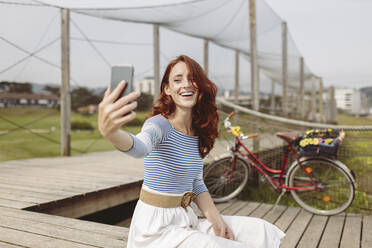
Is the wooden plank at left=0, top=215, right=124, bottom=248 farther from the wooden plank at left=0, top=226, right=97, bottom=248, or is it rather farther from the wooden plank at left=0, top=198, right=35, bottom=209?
the wooden plank at left=0, top=198, right=35, bottom=209

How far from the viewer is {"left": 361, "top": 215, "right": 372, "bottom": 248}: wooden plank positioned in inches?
93.1

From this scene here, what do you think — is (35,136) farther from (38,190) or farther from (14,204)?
(14,204)

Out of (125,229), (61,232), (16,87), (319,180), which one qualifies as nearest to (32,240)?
(61,232)

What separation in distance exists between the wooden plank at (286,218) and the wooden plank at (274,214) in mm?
37

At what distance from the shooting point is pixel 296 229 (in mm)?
2693

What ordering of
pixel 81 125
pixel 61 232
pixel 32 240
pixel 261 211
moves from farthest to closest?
pixel 81 125 < pixel 261 211 < pixel 61 232 < pixel 32 240

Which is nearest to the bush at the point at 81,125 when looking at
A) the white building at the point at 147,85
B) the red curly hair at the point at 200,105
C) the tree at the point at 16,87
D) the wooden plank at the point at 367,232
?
the tree at the point at 16,87

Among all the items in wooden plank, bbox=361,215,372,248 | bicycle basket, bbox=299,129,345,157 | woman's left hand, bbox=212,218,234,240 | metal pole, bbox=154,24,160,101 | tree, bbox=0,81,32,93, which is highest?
metal pole, bbox=154,24,160,101

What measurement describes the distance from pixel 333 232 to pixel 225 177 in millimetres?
1185

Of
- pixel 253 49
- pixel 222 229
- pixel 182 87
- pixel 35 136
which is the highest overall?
pixel 253 49

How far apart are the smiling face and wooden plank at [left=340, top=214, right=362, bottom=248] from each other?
5.83 ft

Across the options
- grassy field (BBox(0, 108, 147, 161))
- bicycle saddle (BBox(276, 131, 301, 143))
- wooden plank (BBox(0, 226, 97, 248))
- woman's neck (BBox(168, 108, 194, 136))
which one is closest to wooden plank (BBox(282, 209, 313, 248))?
bicycle saddle (BBox(276, 131, 301, 143))

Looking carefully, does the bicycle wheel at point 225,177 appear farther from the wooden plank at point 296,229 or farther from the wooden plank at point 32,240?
the wooden plank at point 32,240

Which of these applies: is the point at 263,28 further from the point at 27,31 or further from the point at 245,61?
the point at 27,31
